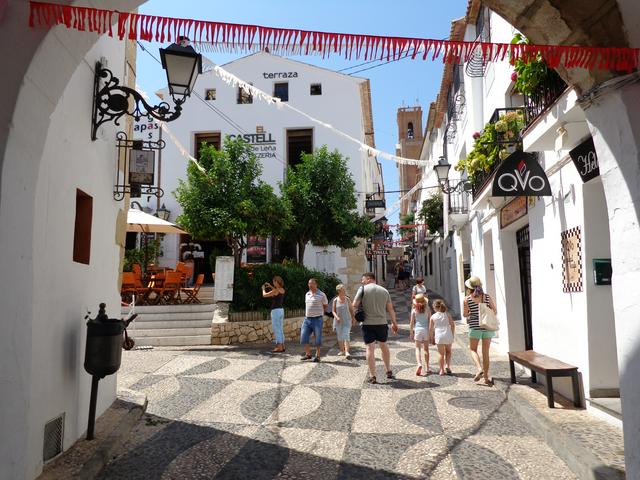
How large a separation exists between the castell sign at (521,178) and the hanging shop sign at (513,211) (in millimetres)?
1017

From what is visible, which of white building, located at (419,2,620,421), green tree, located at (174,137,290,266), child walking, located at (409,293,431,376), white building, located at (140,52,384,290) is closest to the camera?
white building, located at (419,2,620,421)

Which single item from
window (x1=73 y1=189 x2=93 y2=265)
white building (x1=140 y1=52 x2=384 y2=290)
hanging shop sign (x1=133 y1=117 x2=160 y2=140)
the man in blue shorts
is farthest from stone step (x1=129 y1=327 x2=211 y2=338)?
hanging shop sign (x1=133 y1=117 x2=160 y2=140)

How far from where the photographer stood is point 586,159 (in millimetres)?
4965

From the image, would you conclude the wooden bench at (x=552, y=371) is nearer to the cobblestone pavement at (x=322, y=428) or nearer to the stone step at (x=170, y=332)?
the cobblestone pavement at (x=322, y=428)

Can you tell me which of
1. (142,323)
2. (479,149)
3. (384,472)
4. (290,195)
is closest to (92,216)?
(384,472)

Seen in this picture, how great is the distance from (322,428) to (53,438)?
2430 mm

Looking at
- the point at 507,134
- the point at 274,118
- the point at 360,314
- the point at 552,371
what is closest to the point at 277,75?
the point at 274,118

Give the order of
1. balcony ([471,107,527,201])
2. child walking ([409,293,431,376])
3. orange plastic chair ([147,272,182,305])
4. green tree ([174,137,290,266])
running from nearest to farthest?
balcony ([471,107,527,201])
child walking ([409,293,431,376])
orange plastic chair ([147,272,182,305])
green tree ([174,137,290,266])

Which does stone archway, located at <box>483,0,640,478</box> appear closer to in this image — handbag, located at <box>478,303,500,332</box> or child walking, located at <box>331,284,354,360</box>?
handbag, located at <box>478,303,500,332</box>

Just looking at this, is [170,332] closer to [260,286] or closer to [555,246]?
[260,286]

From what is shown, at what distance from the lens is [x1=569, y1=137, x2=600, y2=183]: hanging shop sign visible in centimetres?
483

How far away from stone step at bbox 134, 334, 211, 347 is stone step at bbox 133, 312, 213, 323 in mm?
808

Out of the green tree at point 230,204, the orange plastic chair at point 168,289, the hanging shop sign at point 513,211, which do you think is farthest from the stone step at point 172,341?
the hanging shop sign at point 513,211

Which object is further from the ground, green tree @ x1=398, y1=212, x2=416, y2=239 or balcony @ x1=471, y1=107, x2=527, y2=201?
green tree @ x1=398, y1=212, x2=416, y2=239
